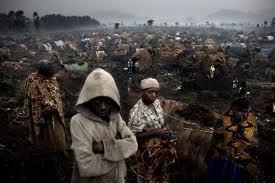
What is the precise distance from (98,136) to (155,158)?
1439 mm

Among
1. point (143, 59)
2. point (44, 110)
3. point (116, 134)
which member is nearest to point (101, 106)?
point (116, 134)

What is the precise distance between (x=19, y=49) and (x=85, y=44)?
26.1 feet

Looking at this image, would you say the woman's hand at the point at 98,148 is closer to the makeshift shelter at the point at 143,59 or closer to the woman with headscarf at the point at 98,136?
the woman with headscarf at the point at 98,136

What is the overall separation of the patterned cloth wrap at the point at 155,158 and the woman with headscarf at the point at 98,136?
1.14 m

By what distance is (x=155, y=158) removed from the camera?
3.35 meters

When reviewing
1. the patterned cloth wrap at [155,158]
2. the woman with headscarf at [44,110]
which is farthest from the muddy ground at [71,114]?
the patterned cloth wrap at [155,158]

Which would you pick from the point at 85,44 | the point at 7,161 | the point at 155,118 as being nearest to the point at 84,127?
the point at 155,118

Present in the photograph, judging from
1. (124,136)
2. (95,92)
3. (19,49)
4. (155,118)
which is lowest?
(19,49)

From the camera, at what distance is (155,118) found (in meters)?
3.37

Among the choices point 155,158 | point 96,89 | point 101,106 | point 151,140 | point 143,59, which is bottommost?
point 143,59

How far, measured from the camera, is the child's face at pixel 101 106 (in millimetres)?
2059

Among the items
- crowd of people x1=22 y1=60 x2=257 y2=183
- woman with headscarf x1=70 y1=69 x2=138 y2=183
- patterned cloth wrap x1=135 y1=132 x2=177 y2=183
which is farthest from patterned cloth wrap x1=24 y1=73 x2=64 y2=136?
woman with headscarf x1=70 y1=69 x2=138 y2=183

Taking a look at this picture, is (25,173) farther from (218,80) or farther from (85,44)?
(85,44)

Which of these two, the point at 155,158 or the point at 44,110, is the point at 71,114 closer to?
the point at 44,110
